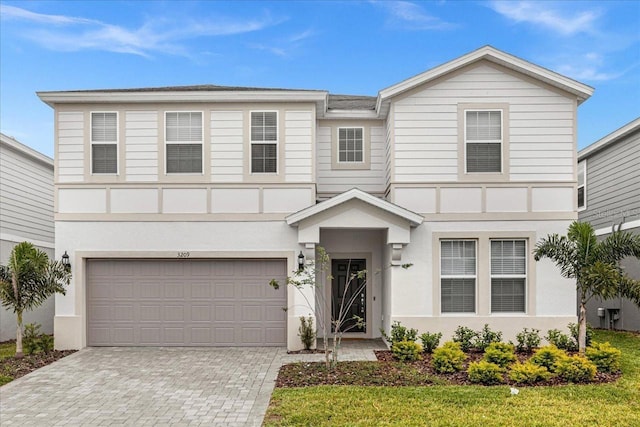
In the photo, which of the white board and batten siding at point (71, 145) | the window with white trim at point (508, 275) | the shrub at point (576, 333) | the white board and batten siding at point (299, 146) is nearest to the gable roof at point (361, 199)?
the white board and batten siding at point (299, 146)

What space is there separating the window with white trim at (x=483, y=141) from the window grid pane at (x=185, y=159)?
21.2 feet

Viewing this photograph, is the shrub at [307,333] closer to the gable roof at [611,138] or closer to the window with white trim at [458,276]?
the window with white trim at [458,276]

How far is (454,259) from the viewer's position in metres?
11.6

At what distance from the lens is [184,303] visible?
11812mm

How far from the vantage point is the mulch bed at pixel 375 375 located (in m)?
8.27

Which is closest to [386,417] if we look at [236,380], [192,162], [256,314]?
[236,380]

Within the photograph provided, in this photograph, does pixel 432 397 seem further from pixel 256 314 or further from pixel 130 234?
pixel 130 234

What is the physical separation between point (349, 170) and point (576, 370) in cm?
695

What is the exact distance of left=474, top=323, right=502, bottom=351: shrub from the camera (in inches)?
422

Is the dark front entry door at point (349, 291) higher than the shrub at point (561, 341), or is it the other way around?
the dark front entry door at point (349, 291)

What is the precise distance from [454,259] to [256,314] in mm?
4930

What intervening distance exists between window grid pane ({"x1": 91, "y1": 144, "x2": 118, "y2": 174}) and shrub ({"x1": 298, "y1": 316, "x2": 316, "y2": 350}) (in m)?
5.88

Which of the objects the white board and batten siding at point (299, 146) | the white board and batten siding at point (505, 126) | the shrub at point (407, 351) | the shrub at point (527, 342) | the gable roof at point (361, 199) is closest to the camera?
the shrub at point (407, 351)

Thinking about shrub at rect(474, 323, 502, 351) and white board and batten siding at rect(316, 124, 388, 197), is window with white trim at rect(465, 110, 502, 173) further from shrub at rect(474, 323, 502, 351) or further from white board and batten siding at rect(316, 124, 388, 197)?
shrub at rect(474, 323, 502, 351)
